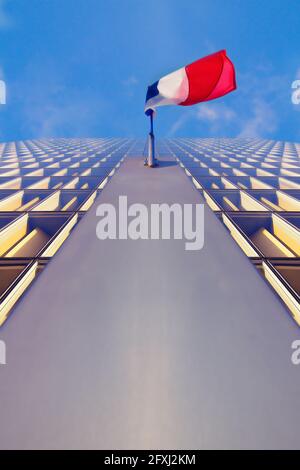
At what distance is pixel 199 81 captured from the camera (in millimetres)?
4586

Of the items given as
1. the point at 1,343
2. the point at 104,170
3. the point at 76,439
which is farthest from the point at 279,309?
the point at 104,170

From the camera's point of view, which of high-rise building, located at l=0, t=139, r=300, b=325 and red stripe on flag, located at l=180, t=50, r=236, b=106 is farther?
red stripe on flag, located at l=180, t=50, r=236, b=106

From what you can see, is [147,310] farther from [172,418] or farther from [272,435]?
[272,435]

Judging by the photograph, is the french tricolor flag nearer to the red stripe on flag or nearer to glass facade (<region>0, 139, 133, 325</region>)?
the red stripe on flag

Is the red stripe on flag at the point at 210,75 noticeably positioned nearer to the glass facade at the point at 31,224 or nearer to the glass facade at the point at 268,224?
the glass facade at the point at 268,224

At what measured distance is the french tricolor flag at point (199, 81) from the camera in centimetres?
451

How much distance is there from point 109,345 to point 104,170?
15542mm

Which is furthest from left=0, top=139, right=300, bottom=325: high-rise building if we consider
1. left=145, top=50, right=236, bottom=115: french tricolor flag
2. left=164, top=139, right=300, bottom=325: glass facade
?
left=145, top=50, right=236, bottom=115: french tricolor flag

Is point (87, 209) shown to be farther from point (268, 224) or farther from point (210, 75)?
point (268, 224)

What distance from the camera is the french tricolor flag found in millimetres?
4508

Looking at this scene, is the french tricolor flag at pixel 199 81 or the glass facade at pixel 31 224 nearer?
the glass facade at pixel 31 224

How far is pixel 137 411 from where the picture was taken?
1.44 m

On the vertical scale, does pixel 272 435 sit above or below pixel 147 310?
below

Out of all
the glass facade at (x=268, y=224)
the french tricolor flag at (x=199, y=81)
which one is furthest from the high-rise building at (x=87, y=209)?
the french tricolor flag at (x=199, y=81)
